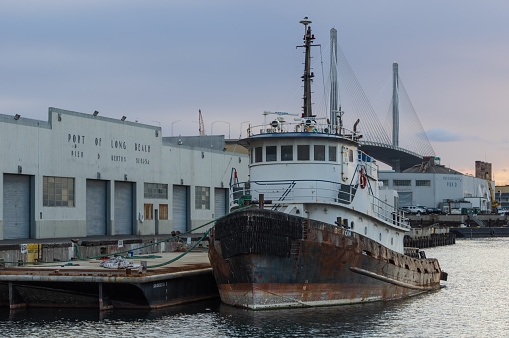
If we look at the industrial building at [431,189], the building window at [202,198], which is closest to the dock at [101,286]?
the building window at [202,198]

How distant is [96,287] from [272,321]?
639cm

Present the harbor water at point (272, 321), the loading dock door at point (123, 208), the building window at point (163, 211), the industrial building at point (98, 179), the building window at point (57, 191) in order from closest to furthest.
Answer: the harbor water at point (272, 321), the industrial building at point (98, 179), the building window at point (57, 191), the loading dock door at point (123, 208), the building window at point (163, 211)

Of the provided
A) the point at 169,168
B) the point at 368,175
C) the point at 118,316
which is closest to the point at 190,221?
the point at 169,168

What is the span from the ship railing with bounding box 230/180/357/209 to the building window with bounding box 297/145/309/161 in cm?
91

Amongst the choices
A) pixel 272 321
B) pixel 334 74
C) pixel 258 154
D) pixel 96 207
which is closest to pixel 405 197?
pixel 334 74

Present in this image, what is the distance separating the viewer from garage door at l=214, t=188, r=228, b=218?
205ft

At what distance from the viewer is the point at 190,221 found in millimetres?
59281

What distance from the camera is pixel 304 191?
2636 centimetres

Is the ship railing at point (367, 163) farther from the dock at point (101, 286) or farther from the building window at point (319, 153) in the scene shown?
the dock at point (101, 286)

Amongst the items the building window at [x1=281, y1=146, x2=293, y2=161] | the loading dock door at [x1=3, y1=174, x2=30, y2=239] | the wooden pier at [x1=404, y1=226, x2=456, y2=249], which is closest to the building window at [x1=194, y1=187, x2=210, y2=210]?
the loading dock door at [x1=3, y1=174, x2=30, y2=239]

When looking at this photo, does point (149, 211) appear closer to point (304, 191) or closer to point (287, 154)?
point (287, 154)

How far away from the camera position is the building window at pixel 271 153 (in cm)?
2718

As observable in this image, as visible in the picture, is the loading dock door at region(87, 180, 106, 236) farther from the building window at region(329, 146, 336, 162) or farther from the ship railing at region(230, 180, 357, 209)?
the building window at region(329, 146, 336, 162)

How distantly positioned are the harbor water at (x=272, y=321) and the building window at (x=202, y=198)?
32.6 meters
